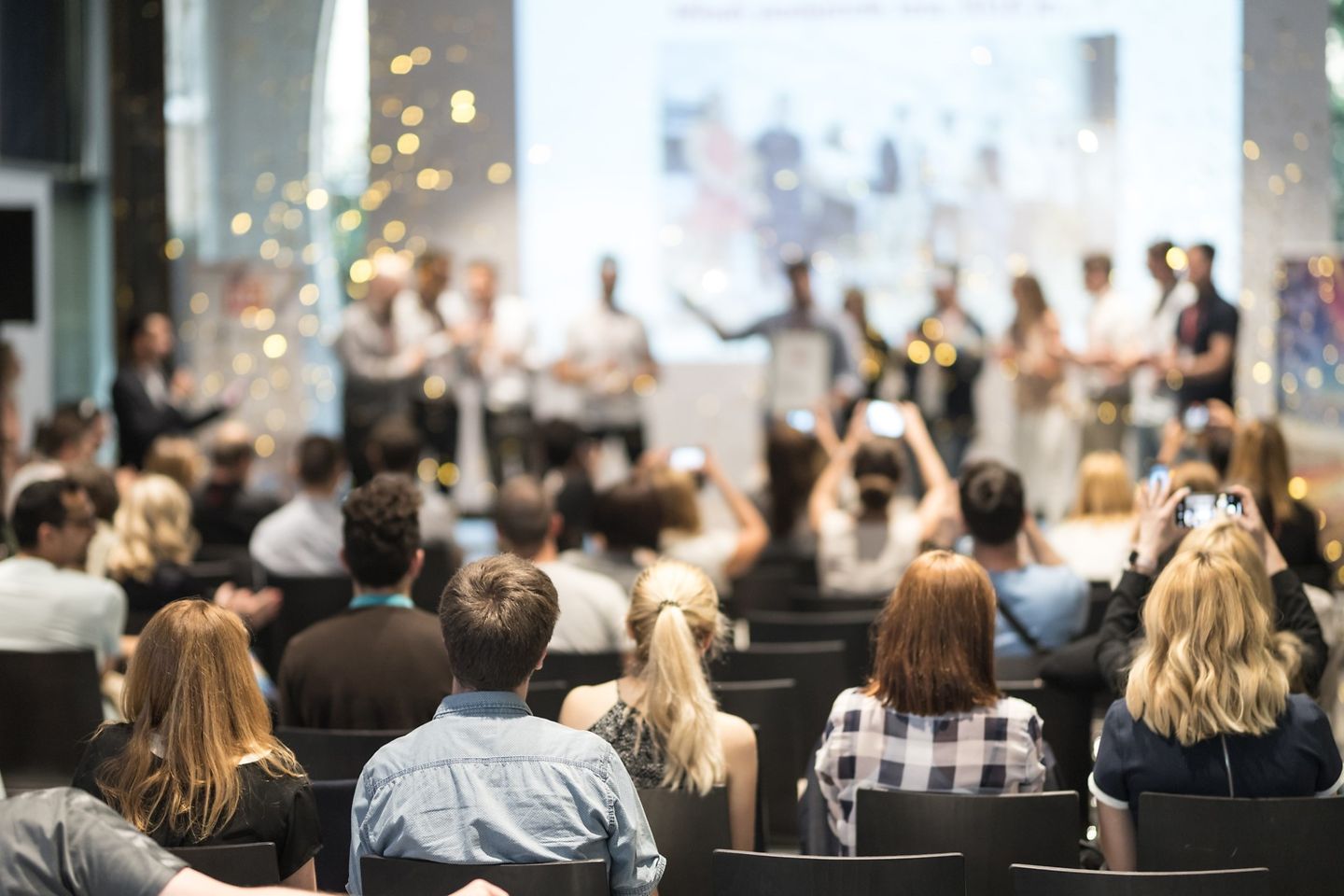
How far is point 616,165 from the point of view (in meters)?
10.1

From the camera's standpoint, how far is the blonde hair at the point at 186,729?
2.40 metres

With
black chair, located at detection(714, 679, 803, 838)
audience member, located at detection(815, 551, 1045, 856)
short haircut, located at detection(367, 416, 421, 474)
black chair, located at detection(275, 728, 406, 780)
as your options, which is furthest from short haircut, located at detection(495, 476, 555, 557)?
short haircut, located at detection(367, 416, 421, 474)

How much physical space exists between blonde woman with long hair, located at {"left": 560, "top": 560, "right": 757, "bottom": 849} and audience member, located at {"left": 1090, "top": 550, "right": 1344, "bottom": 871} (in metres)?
0.69

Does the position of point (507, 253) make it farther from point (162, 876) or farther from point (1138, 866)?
point (162, 876)

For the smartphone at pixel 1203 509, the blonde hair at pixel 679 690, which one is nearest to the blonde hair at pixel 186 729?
the blonde hair at pixel 679 690

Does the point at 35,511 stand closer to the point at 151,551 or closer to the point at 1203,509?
the point at 151,551

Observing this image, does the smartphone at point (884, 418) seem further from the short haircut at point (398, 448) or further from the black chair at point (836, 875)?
the black chair at point (836, 875)

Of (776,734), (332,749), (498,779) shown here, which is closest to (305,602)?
(776,734)

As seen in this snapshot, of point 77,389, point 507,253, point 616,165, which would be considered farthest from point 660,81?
point 77,389

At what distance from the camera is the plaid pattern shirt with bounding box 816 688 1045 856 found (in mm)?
2916

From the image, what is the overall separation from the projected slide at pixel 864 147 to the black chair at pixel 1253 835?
7.35 meters

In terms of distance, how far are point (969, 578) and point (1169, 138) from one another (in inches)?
291

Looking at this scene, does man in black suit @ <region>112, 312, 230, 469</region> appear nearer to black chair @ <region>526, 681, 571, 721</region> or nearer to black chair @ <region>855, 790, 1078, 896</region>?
black chair @ <region>526, 681, 571, 721</region>

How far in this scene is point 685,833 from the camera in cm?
281
